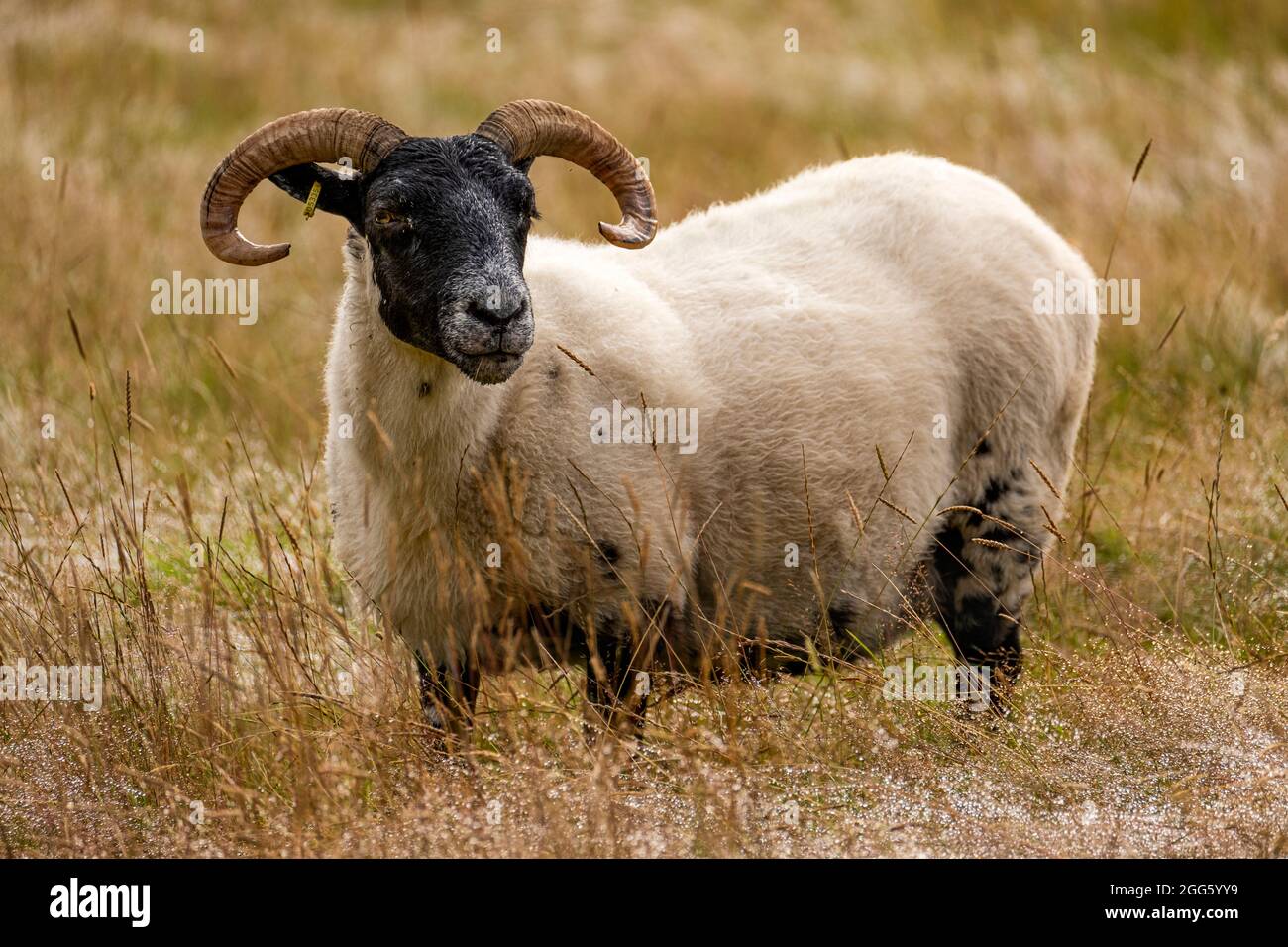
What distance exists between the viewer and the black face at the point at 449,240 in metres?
4.37

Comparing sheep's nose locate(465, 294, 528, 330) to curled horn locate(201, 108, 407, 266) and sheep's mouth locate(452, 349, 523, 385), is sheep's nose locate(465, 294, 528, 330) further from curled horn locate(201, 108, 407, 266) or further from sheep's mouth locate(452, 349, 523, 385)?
curled horn locate(201, 108, 407, 266)

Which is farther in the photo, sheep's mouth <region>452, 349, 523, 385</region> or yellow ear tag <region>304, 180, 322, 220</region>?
yellow ear tag <region>304, 180, 322, 220</region>

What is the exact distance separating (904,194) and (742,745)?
2.69 metres

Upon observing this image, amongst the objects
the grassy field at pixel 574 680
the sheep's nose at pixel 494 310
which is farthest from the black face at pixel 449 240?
the grassy field at pixel 574 680

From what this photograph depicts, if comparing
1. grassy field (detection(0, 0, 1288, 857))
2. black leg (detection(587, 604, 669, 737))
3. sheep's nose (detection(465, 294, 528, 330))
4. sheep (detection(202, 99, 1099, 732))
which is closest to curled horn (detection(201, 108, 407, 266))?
sheep (detection(202, 99, 1099, 732))

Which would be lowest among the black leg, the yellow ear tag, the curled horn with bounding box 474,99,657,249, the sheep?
the black leg

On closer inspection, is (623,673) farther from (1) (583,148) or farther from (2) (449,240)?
(1) (583,148)

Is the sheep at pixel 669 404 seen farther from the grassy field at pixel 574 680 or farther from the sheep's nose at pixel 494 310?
the grassy field at pixel 574 680

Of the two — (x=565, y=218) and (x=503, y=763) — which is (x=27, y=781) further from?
(x=565, y=218)

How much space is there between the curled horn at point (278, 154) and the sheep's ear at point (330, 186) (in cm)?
7

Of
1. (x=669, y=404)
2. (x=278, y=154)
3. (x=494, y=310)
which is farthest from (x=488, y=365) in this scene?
(x=278, y=154)

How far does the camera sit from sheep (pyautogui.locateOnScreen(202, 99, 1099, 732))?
463cm

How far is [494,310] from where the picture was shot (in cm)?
432

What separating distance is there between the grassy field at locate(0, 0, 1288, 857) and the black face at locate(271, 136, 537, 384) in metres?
0.88
